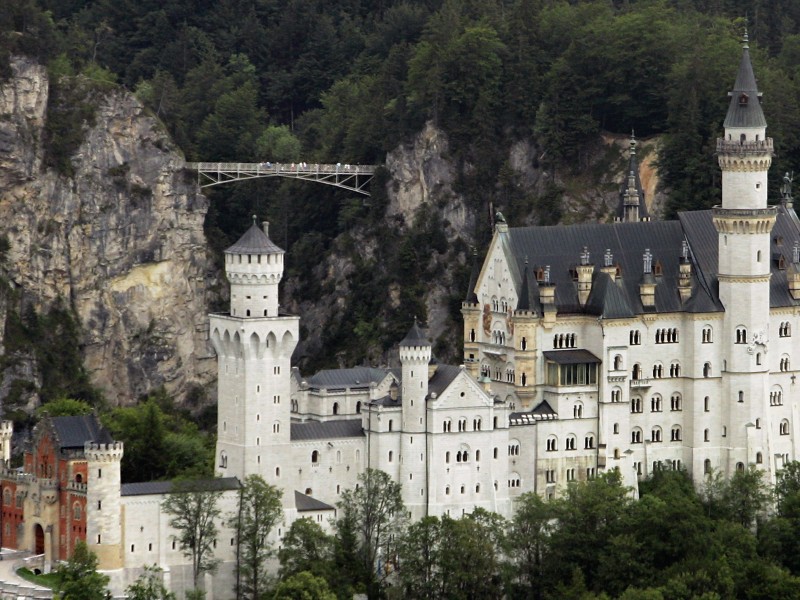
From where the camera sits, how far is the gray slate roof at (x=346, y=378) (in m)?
174

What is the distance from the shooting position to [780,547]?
17212 centimetres

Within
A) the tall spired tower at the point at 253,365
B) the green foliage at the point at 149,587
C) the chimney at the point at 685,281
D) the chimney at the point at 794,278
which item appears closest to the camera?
the green foliage at the point at 149,587

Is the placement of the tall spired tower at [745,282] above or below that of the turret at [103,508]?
above

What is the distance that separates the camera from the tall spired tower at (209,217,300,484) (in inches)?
6486

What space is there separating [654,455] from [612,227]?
12340mm

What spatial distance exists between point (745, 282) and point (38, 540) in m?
39.6

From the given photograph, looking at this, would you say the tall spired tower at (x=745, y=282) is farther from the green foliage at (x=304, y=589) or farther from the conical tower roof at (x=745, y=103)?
the green foliage at (x=304, y=589)

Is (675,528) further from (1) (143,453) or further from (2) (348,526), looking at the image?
(1) (143,453)

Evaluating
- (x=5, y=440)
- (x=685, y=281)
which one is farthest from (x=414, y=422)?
(x=5, y=440)

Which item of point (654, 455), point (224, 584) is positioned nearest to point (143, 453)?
point (224, 584)

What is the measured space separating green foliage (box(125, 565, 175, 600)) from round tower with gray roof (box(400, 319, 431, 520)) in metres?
14.2

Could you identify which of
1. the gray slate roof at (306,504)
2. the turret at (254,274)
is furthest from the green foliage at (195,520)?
the turret at (254,274)

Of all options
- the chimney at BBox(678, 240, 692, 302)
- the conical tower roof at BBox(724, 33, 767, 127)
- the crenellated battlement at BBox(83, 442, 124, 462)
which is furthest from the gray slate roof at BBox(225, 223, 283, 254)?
the conical tower roof at BBox(724, 33, 767, 127)

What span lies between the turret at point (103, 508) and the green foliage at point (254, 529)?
622 centimetres
